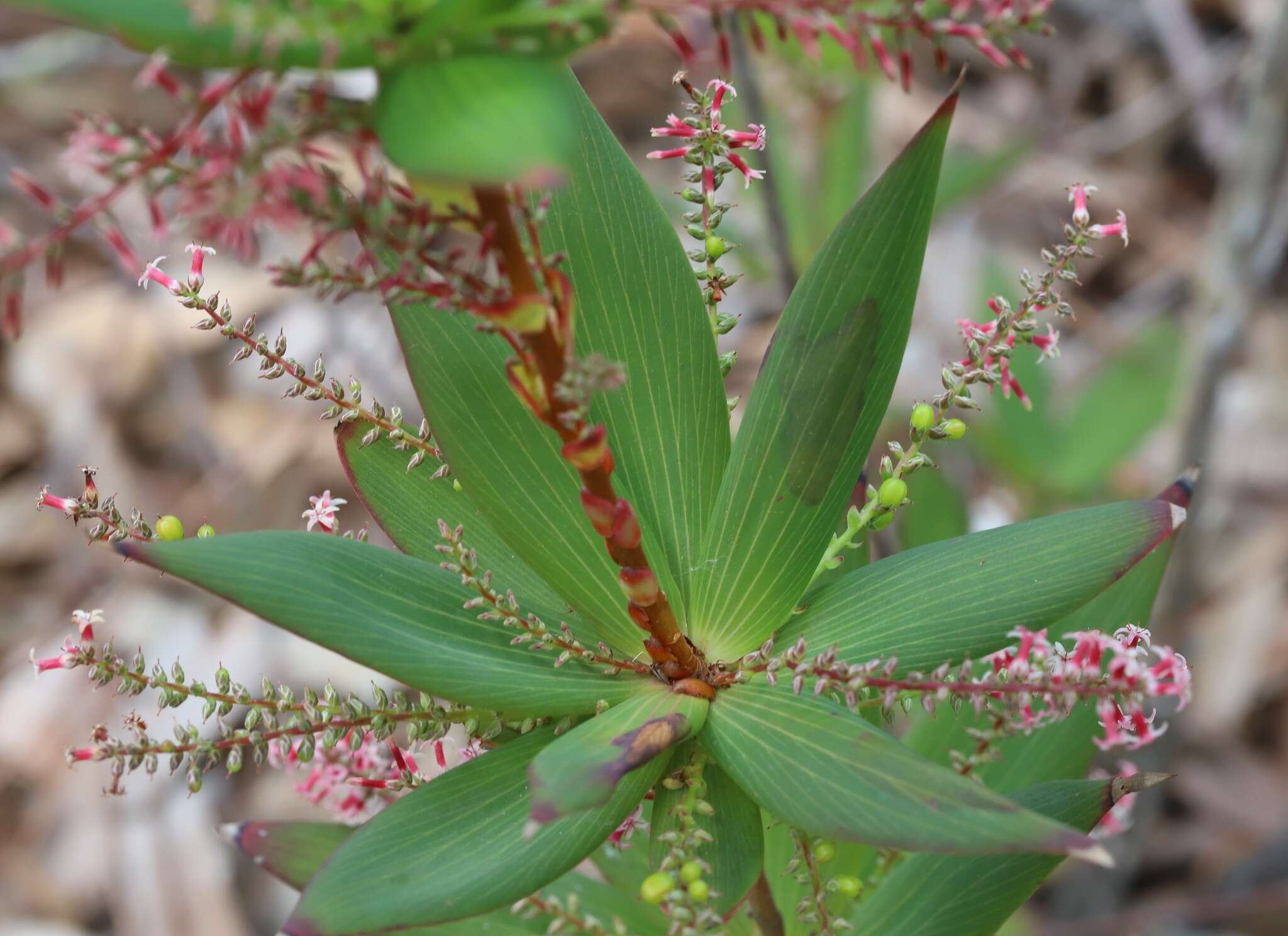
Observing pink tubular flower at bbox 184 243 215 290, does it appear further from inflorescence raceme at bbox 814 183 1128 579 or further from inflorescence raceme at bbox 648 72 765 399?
inflorescence raceme at bbox 814 183 1128 579

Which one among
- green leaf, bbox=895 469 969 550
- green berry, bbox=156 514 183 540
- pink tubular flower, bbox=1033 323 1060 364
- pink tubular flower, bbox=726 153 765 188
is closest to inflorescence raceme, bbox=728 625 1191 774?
pink tubular flower, bbox=1033 323 1060 364

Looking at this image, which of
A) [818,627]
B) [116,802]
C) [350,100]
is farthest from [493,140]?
[116,802]

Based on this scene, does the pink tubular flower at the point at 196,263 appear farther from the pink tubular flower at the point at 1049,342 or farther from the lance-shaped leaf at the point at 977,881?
the lance-shaped leaf at the point at 977,881

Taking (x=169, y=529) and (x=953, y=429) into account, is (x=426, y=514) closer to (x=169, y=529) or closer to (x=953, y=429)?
(x=169, y=529)

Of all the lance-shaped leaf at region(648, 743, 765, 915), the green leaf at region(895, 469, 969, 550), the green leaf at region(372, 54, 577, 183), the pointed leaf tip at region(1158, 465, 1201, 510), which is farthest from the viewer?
the green leaf at region(895, 469, 969, 550)

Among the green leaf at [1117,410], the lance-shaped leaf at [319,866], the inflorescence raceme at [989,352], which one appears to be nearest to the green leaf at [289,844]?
the lance-shaped leaf at [319,866]

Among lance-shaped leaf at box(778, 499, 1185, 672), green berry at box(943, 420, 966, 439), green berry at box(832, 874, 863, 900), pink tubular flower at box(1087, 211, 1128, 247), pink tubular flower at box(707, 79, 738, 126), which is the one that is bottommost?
green berry at box(832, 874, 863, 900)
